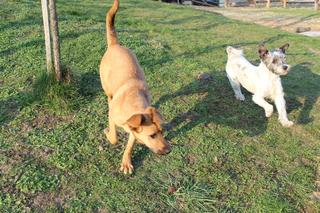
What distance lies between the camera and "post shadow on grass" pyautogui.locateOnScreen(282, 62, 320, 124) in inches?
247

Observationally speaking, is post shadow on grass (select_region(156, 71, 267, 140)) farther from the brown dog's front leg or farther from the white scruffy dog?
the brown dog's front leg

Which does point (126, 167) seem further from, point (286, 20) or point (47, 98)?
point (286, 20)

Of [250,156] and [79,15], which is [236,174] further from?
[79,15]

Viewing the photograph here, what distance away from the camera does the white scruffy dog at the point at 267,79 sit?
574 cm

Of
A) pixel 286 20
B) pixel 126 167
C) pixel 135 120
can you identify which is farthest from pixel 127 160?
pixel 286 20

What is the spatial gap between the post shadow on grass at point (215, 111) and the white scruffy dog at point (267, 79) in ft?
0.64

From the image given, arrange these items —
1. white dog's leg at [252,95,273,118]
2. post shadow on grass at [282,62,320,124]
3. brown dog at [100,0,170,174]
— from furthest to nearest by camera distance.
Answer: post shadow on grass at [282,62,320,124] → white dog's leg at [252,95,273,118] → brown dog at [100,0,170,174]

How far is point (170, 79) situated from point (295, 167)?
8.49ft

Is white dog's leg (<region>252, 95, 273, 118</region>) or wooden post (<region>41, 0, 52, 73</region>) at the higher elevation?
wooden post (<region>41, 0, 52, 73</region>)

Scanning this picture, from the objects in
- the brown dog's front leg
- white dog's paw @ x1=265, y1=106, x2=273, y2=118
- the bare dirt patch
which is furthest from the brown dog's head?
the bare dirt patch

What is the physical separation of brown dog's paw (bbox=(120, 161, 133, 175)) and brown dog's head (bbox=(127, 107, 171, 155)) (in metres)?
0.62

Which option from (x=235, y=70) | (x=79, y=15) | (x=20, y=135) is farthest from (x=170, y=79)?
(x=79, y=15)

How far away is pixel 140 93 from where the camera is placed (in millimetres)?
4363

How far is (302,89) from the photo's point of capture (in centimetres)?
713
